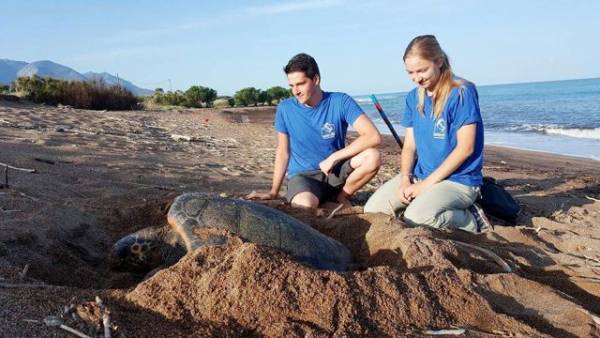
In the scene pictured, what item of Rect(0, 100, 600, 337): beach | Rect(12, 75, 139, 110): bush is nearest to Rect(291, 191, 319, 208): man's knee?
Rect(0, 100, 600, 337): beach

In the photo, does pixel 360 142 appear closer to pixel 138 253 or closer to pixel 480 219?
pixel 480 219

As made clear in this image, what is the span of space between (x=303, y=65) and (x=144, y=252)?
6.24 feet

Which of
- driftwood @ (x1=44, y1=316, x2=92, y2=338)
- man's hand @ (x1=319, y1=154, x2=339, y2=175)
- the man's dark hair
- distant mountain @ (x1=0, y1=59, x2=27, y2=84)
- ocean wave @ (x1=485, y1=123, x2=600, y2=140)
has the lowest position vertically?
driftwood @ (x1=44, y1=316, x2=92, y2=338)

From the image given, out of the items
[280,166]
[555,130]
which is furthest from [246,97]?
[280,166]

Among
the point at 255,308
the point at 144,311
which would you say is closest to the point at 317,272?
the point at 255,308

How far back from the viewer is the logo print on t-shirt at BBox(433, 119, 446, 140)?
3.65 m

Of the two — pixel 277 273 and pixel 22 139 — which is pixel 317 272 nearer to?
pixel 277 273

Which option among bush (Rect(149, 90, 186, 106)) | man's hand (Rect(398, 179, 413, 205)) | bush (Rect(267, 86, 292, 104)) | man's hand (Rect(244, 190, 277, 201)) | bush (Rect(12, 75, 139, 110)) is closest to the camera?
man's hand (Rect(398, 179, 413, 205))

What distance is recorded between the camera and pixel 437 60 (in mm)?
3506

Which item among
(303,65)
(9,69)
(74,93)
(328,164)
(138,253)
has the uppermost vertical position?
(9,69)

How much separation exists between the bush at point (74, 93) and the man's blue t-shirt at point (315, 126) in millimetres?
12724

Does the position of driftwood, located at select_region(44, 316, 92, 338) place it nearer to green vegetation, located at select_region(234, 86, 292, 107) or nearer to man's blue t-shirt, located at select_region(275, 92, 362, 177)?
man's blue t-shirt, located at select_region(275, 92, 362, 177)

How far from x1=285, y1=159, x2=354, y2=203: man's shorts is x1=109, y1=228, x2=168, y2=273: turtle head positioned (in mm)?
1607

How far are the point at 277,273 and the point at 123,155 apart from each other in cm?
452
